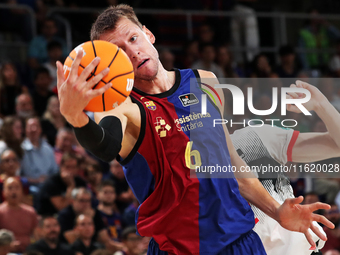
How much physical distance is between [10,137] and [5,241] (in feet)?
6.05

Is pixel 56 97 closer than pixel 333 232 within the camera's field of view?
No

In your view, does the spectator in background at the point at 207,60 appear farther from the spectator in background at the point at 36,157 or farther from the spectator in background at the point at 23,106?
the spectator in background at the point at 36,157

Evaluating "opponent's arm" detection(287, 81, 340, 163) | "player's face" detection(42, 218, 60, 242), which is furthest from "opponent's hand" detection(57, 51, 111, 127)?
"player's face" detection(42, 218, 60, 242)

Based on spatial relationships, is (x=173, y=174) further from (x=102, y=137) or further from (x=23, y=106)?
(x=23, y=106)

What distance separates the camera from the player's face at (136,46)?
3207mm

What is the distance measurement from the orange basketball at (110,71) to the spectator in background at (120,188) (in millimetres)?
5388

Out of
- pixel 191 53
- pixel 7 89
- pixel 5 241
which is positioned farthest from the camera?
pixel 191 53

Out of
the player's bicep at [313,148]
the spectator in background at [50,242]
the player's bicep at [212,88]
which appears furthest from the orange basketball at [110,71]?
the spectator in background at [50,242]

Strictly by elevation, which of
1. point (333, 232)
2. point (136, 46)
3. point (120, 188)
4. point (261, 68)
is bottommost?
point (333, 232)

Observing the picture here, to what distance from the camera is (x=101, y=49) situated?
2799 mm

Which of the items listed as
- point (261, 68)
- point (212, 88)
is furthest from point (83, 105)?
point (261, 68)

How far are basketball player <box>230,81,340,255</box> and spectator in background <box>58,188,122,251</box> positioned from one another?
144 inches

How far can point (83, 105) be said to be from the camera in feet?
8.29

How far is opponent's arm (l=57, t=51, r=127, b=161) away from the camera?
8.20 feet
